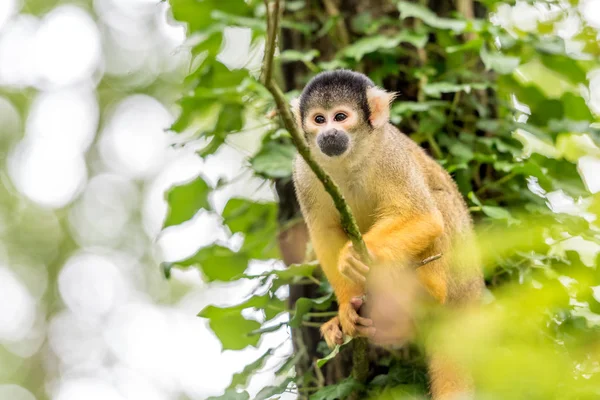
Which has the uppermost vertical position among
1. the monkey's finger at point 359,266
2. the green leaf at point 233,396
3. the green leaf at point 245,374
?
the monkey's finger at point 359,266

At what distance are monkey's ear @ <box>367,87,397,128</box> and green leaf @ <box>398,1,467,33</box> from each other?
549 mm

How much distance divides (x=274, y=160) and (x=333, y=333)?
1160 millimetres

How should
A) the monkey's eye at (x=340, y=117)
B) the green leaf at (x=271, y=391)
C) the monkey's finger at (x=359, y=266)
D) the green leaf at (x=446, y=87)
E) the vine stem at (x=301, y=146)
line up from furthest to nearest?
the green leaf at (x=446, y=87) < the monkey's eye at (x=340, y=117) < the green leaf at (x=271, y=391) < the monkey's finger at (x=359, y=266) < the vine stem at (x=301, y=146)

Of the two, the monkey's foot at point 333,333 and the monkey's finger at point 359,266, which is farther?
the monkey's foot at point 333,333

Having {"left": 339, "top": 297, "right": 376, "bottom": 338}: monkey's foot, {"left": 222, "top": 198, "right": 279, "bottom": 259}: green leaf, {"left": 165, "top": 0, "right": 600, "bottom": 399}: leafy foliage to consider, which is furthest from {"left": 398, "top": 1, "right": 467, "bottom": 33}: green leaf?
{"left": 339, "top": 297, "right": 376, "bottom": 338}: monkey's foot

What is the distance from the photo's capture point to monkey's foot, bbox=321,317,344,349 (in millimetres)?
3264

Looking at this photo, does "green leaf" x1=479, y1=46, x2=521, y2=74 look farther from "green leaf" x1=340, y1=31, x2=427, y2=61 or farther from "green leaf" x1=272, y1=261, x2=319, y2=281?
"green leaf" x1=272, y1=261, x2=319, y2=281

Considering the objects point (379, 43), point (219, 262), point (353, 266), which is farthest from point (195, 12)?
point (353, 266)

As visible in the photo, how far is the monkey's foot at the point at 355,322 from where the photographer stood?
3090 mm

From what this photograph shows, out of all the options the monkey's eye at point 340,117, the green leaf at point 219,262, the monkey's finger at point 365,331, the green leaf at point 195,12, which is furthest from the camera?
the green leaf at point 195,12

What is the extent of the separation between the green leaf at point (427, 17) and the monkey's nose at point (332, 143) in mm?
882

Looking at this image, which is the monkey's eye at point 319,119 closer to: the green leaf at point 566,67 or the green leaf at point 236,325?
the green leaf at point 236,325

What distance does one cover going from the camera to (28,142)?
14625 millimetres

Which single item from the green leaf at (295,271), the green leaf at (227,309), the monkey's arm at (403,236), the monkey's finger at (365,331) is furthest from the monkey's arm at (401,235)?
the green leaf at (227,309)
